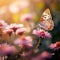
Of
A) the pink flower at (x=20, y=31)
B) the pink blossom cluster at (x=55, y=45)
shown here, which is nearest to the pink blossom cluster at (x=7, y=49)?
the pink flower at (x=20, y=31)

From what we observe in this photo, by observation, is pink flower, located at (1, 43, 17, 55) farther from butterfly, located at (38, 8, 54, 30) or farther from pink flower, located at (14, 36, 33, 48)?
butterfly, located at (38, 8, 54, 30)

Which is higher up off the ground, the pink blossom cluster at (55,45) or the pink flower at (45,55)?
the pink blossom cluster at (55,45)

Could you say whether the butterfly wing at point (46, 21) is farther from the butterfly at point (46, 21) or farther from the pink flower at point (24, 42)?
the pink flower at point (24, 42)

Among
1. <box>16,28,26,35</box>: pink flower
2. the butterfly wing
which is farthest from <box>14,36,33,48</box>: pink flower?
the butterfly wing

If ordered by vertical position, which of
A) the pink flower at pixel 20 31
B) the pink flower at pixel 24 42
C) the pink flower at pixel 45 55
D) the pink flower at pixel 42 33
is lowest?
the pink flower at pixel 45 55

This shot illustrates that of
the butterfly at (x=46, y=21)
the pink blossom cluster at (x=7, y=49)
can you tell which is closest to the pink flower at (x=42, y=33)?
the butterfly at (x=46, y=21)

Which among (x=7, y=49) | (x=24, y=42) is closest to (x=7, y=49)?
(x=7, y=49)

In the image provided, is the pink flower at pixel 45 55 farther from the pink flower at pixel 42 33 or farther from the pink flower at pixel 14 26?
the pink flower at pixel 14 26
